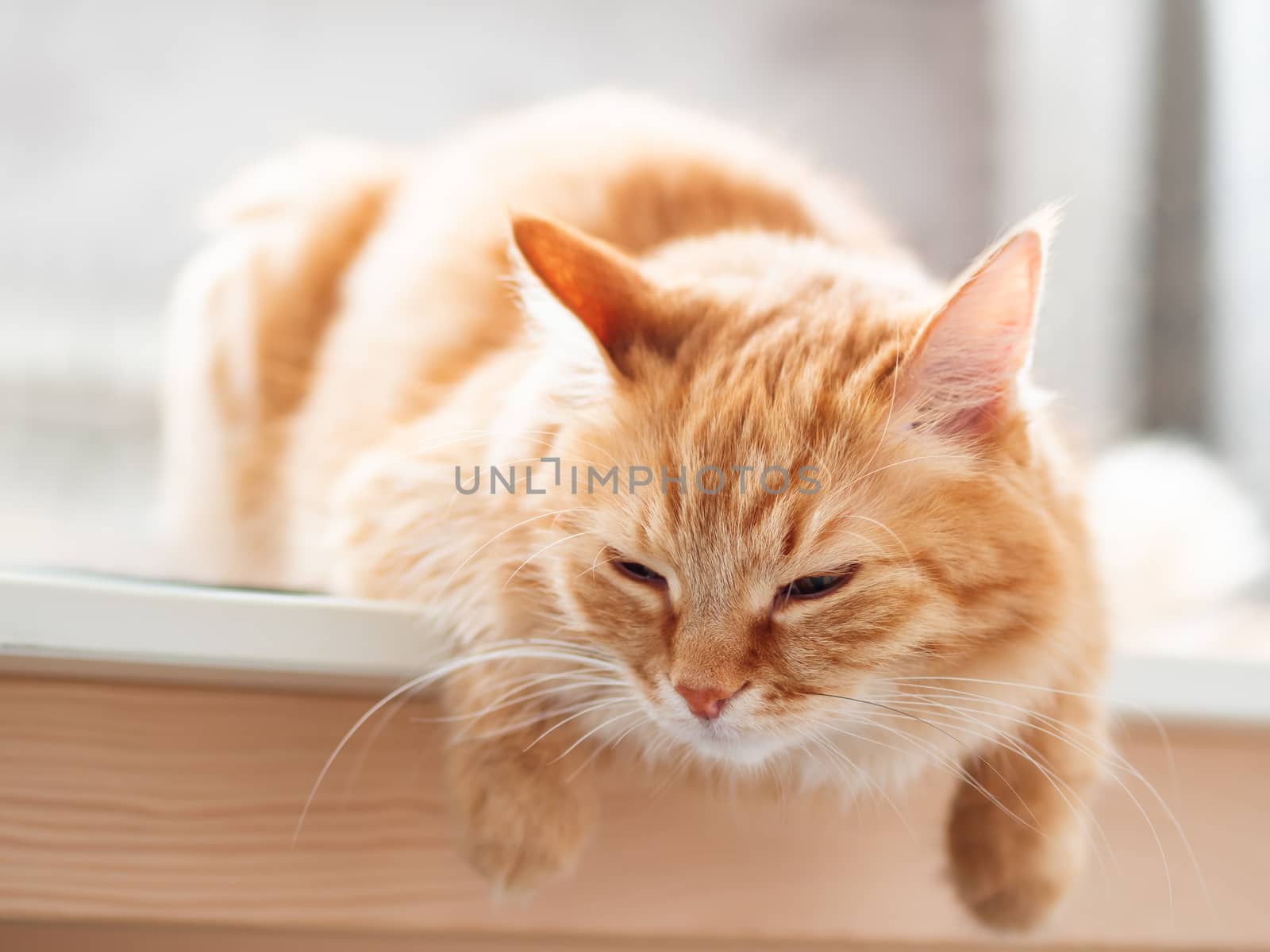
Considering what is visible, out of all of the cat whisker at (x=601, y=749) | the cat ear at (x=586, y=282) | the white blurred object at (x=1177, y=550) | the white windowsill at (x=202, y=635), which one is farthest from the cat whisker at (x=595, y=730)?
the white blurred object at (x=1177, y=550)

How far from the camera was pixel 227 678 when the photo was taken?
818mm

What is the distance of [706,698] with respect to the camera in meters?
0.78

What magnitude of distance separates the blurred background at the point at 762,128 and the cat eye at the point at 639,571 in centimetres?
64

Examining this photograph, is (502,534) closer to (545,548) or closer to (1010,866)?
(545,548)

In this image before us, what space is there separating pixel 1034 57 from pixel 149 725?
6.30 ft

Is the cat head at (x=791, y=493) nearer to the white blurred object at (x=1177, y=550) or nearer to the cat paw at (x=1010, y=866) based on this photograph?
the cat paw at (x=1010, y=866)

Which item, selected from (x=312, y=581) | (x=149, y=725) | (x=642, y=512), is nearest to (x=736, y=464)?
(x=642, y=512)

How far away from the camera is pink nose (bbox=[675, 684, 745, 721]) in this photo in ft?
2.54

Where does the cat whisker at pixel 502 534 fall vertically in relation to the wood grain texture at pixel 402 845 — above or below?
above

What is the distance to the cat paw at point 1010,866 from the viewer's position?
3.09 ft

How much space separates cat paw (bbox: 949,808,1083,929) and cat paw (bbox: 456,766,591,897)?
36 cm

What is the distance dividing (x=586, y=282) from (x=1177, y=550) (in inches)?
49.7

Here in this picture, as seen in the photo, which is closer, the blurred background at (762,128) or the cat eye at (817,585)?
the cat eye at (817,585)

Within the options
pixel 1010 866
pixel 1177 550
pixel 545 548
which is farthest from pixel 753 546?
pixel 1177 550
